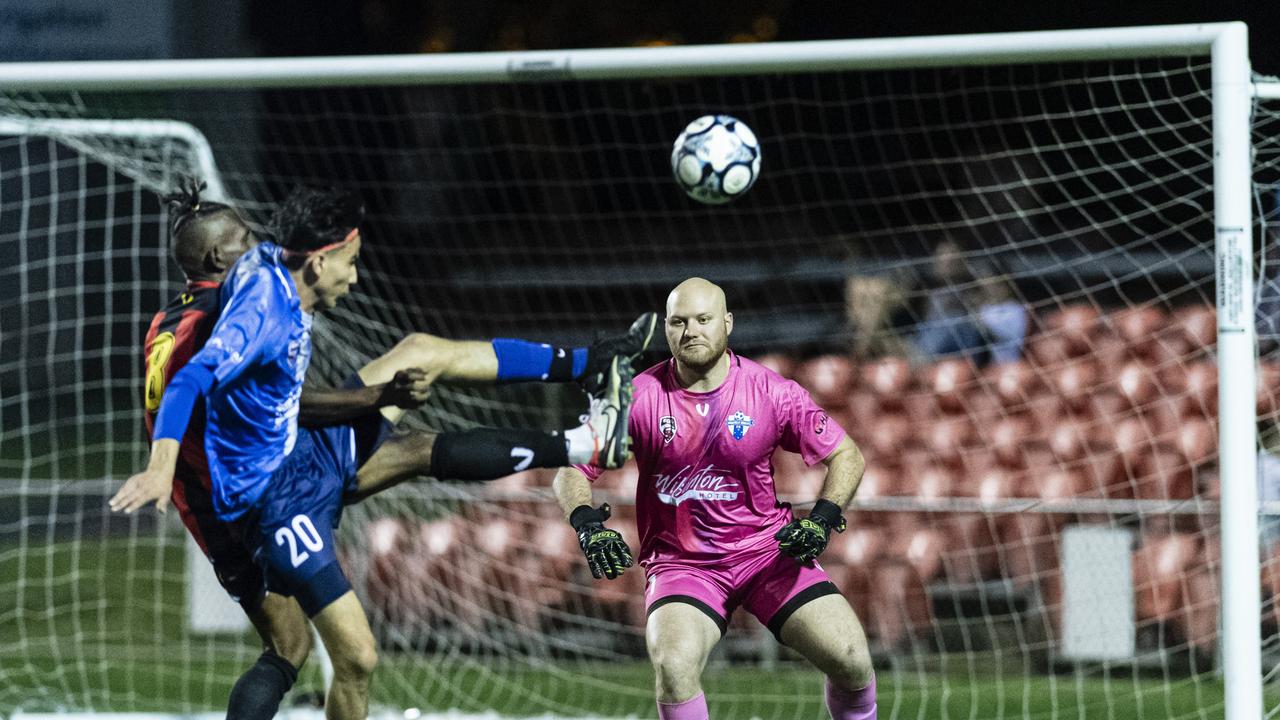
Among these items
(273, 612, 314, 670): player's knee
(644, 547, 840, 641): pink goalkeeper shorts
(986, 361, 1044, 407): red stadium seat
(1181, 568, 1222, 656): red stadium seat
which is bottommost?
(1181, 568, 1222, 656): red stadium seat

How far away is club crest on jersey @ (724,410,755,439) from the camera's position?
469cm

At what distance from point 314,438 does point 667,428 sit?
1314 millimetres

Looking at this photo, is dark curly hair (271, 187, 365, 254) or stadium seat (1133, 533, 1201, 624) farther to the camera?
stadium seat (1133, 533, 1201, 624)

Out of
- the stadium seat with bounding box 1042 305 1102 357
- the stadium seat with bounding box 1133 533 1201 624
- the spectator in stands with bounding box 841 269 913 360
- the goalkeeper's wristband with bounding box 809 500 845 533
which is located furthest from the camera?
the spectator in stands with bounding box 841 269 913 360

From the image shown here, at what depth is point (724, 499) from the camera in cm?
475

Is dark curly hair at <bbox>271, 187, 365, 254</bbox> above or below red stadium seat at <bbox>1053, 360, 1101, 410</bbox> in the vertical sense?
above

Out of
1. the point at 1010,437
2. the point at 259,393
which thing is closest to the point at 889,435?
the point at 1010,437

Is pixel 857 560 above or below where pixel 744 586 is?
below

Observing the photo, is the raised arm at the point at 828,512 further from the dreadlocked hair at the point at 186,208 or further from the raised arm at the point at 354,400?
the dreadlocked hair at the point at 186,208

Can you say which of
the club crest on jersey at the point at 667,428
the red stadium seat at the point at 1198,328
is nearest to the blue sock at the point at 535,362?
the club crest on jersey at the point at 667,428

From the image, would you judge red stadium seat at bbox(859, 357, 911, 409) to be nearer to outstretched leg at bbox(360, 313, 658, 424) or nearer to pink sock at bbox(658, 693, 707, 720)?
outstretched leg at bbox(360, 313, 658, 424)

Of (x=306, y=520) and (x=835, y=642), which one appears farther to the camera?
(x=306, y=520)

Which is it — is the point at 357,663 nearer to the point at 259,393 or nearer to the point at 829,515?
the point at 259,393

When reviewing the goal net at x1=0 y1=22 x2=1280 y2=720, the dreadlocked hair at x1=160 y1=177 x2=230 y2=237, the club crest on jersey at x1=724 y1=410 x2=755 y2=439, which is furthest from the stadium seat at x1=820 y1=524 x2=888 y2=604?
the dreadlocked hair at x1=160 y1=177 x2=230 y2=237
